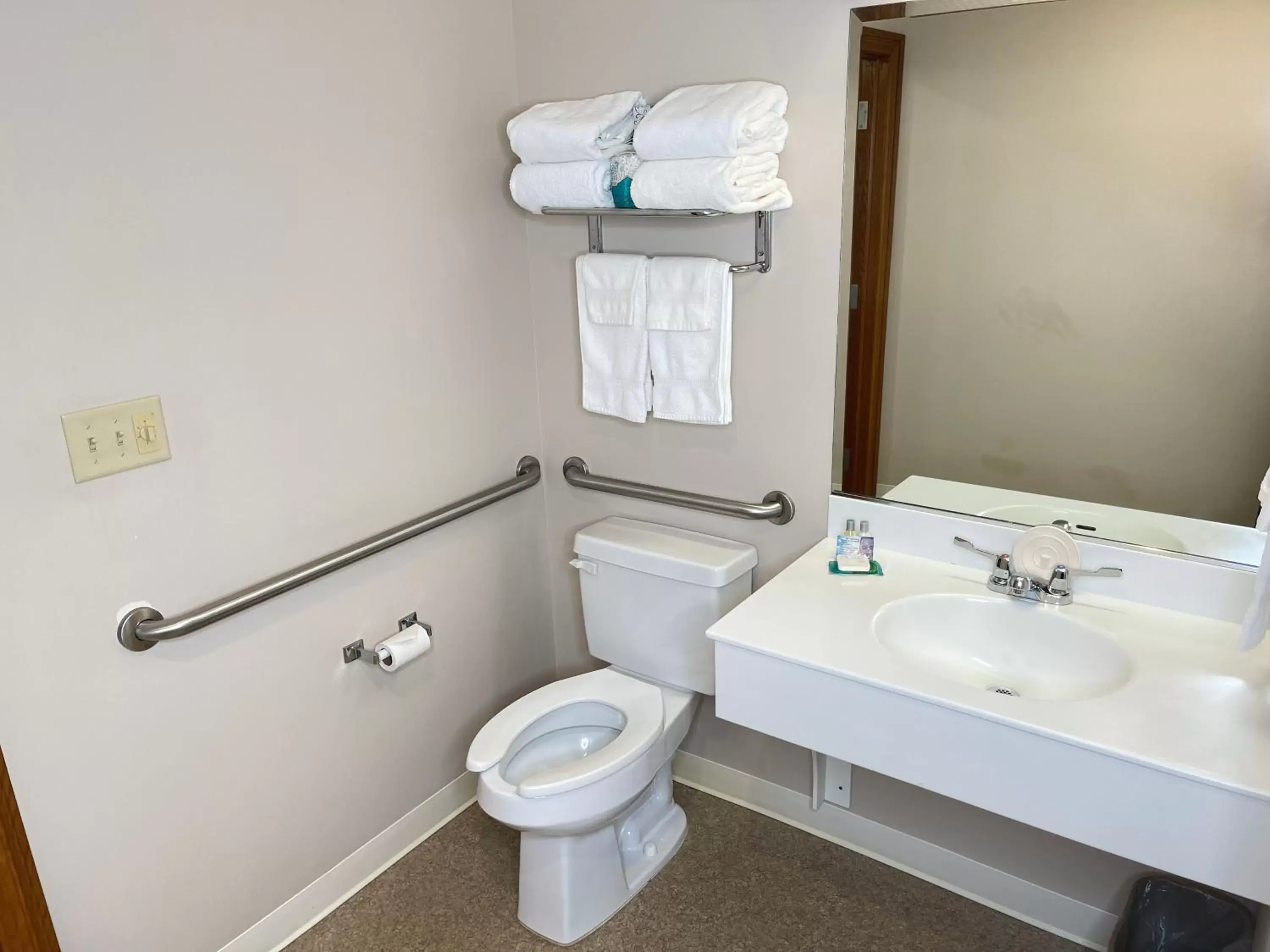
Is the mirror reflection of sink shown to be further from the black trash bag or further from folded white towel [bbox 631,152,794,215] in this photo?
folded white towel [bbox 631,152,794,215]

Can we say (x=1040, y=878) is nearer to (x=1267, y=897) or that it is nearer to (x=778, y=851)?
(x=778, y=851)

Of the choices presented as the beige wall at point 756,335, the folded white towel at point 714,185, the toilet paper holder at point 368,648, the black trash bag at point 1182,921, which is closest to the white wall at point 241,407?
the toilet paper holder at point 368,648

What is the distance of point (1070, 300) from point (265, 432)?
1.48 meters

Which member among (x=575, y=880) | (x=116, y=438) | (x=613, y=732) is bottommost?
(x=575, y=880)

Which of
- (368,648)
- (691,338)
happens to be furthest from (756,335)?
(368,648)

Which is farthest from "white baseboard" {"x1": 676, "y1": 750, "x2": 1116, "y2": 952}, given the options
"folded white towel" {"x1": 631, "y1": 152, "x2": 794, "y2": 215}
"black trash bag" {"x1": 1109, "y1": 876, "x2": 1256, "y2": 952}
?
"folded white towel" {"x1": 631, "y1": 152, "x2": 794, "y2": 215}

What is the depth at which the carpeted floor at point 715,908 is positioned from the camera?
1.91 meters

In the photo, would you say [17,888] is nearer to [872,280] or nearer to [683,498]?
[683,498]

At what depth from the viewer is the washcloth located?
51.7 inches

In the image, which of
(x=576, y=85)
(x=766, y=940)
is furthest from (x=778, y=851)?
(x=576, y=85)

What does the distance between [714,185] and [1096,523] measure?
3.06 ft

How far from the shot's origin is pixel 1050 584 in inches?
65.7

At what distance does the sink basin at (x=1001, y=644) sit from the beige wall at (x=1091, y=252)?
10.0 inches

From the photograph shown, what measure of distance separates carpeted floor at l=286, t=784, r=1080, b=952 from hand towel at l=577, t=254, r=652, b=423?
105cm
